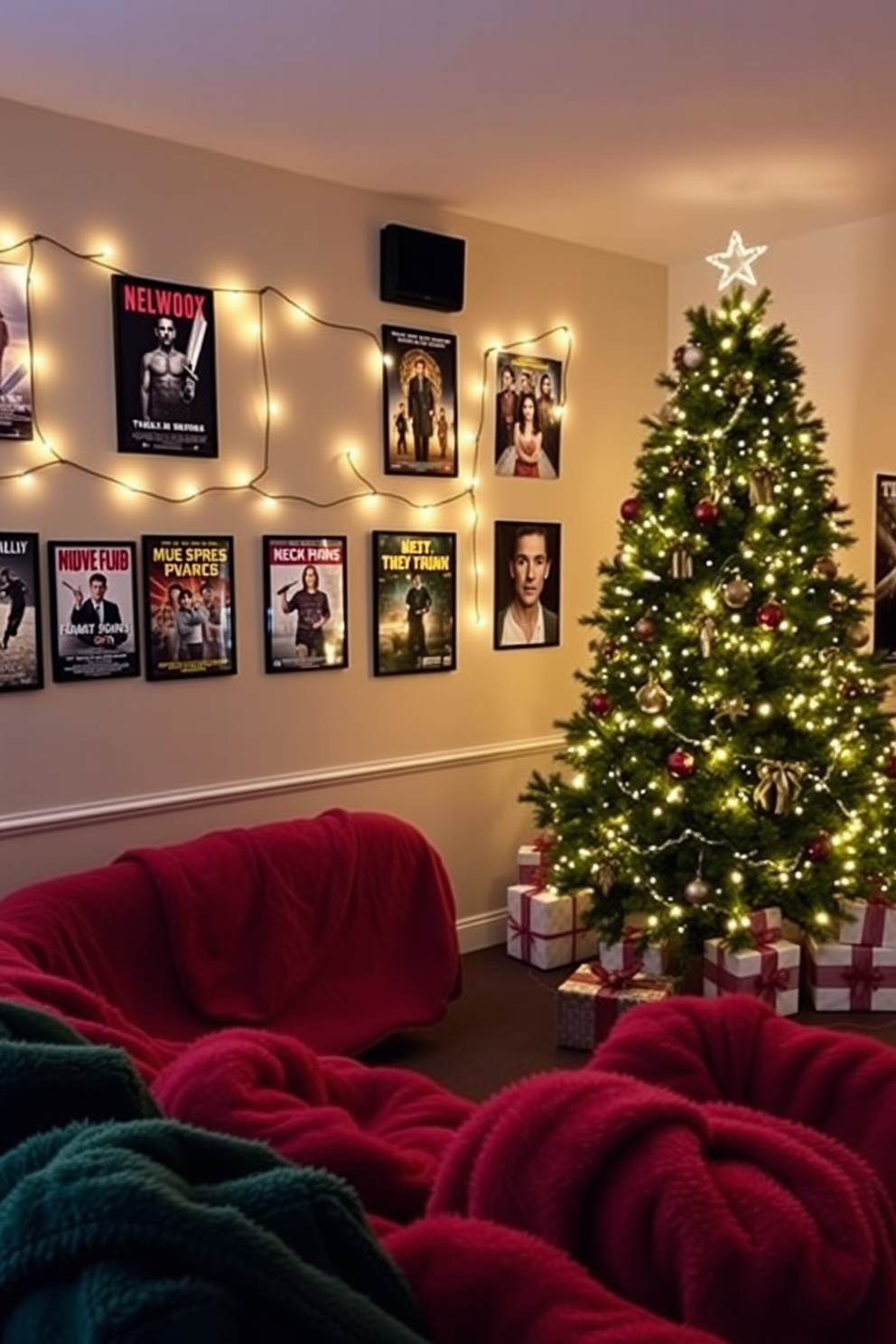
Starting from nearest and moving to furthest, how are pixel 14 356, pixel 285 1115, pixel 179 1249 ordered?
pixel 179 1249
pixel 285 1115
pixel 14 356

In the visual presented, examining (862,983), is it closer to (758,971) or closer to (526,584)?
(758,971)

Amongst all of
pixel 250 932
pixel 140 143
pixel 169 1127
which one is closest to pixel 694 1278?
pixel 169 1127

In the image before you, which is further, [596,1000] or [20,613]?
[596,1000]

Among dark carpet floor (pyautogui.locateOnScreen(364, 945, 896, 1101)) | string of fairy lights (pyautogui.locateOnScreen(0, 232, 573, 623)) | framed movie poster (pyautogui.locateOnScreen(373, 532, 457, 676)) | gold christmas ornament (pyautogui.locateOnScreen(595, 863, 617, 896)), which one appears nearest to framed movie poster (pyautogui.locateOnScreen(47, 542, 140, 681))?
string of fairy lights (pyautogui.locateOnScreen(0, 232, 573, 623))

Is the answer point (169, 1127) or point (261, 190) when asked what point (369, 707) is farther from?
point (169, 1127)

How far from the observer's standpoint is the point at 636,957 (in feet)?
11.5

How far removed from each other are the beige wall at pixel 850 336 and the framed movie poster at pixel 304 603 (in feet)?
6.76

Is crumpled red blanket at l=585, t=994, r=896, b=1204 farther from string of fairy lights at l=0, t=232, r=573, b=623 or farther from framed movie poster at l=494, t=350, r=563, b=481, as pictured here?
framed movie poster at l=494, t=350, r=563, b=481

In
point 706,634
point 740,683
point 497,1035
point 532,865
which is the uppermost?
point 706,634

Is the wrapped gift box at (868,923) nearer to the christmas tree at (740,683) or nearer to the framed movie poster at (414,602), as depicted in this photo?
the christmas tree at (740,683)

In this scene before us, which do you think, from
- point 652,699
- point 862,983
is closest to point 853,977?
point 862,983

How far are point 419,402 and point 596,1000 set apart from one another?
217 centimetres

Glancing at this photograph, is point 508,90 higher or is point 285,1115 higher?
point 508,90

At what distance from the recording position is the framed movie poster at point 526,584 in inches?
163
